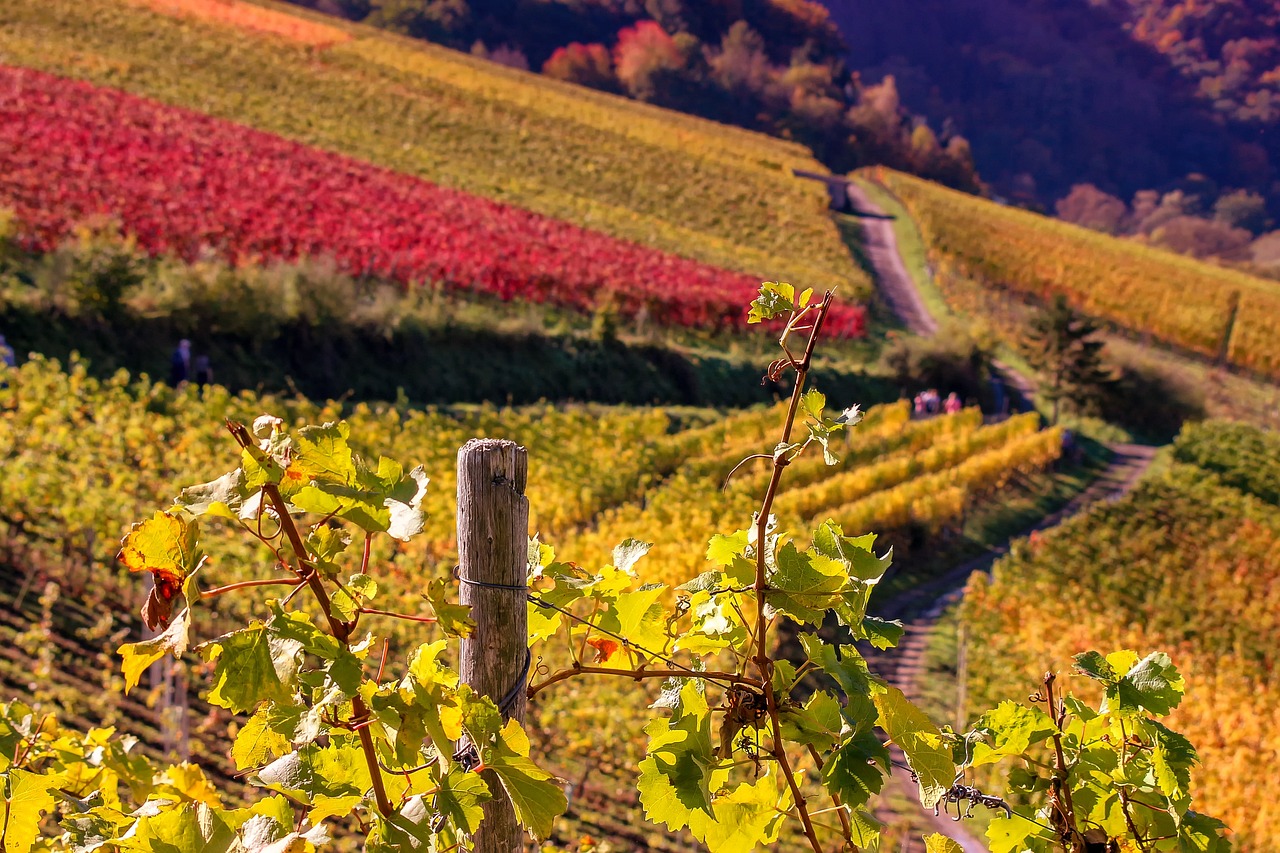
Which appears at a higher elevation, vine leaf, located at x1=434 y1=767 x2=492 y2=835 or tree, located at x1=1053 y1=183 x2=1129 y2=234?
tree, located at x1=1053 y1=183 x2=1129 y2=234

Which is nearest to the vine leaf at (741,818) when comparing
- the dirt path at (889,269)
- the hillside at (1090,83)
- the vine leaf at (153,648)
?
the vine leaf at (153,648)

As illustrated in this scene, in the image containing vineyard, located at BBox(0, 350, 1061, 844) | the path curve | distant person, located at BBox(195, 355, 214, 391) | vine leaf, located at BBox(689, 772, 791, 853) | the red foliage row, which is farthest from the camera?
the path curve

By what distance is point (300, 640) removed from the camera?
3.49ft

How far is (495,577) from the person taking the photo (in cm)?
139

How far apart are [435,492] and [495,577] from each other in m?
6.89

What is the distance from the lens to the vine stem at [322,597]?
110cm

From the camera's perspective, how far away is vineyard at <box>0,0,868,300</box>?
23.3m

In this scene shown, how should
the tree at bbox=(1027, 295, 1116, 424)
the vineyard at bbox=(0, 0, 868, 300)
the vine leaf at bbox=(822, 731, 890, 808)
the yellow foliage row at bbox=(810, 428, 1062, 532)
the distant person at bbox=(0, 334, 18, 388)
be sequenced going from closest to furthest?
the vine leaf at bbox=(822, 731, 890, 808) → the distant person at bbox=(0, 334, 18, 388) → the yellow foliage row at bbox=(810, 428, 1062, 532) → the tree at bbox=(1027, 295, 1116, 424) → the vineyard at bbox=(0, 0, 868, 300)

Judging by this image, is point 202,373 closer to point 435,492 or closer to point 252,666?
point 435,492

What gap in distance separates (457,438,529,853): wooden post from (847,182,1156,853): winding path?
1.87ft

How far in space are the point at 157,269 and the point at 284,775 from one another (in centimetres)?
1122

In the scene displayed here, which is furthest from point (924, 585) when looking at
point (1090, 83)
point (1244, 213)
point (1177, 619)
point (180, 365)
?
point (1090, 83)

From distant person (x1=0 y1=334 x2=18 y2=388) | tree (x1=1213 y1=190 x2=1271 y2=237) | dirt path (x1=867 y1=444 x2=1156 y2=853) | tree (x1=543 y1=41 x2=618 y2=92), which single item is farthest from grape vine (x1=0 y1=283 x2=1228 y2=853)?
tree (x1=1213 y1=190 x2=1271 y2=237)

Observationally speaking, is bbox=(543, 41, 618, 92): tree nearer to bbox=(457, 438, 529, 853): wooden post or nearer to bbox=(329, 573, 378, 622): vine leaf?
bbox=(457, 438, 529, 853): wooden post
